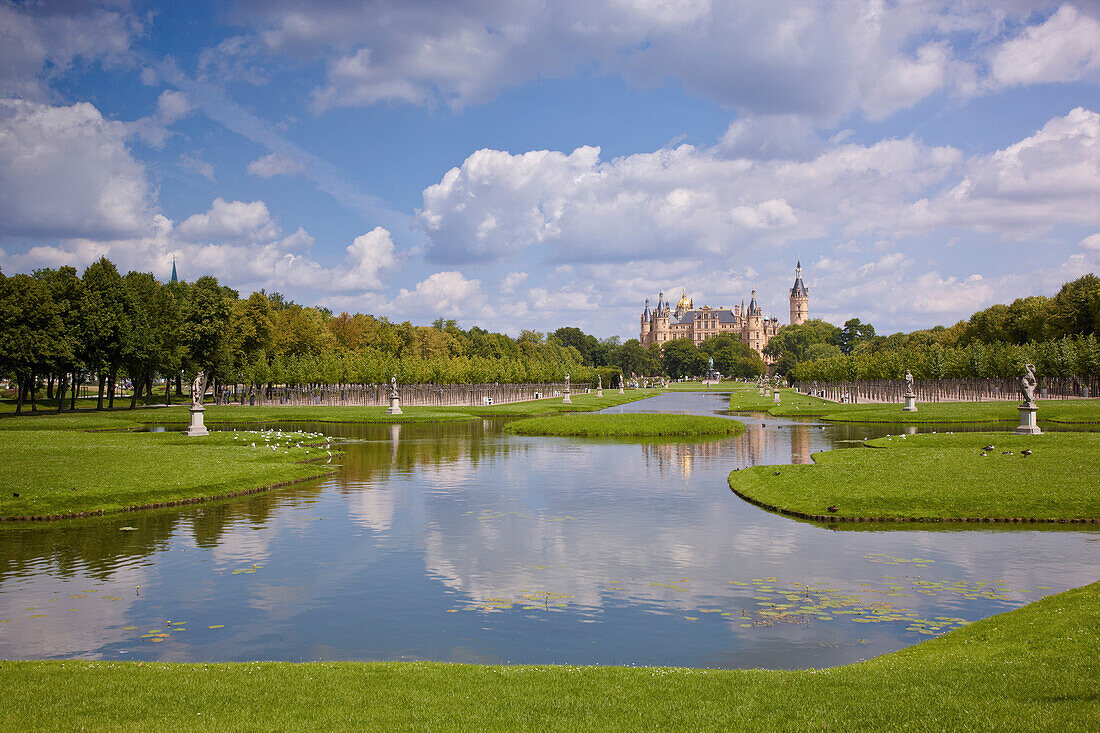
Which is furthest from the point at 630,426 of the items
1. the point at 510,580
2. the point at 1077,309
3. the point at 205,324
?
the point at 1077,309

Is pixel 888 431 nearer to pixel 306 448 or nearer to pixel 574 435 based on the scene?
pixel 574 435

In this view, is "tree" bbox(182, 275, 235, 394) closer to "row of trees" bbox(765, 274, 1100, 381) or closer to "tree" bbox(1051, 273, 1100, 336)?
"row of trees" bbox(765, 274, 1100, 381)

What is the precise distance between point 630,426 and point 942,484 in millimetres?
31541

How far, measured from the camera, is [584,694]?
10.6m

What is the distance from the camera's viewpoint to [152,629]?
1488 centimetres

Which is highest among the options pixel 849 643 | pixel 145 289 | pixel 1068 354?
pixel 145 289

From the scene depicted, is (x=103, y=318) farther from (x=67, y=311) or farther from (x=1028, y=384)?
(x=1028, y=384)

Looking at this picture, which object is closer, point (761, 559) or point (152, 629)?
point (152, 629)

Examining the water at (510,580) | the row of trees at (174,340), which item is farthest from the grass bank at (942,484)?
the row of trees at (174,340)

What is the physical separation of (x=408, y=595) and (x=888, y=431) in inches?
1876

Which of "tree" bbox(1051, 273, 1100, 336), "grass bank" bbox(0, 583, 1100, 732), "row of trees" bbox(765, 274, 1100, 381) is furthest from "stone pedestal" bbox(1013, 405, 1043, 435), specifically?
"tree" bbox(1051, 273, 1100, 336)

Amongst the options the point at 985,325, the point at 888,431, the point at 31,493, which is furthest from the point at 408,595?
the point at 985,325

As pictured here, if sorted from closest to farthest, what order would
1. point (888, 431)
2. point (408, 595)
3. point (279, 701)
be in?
point (279, 701) → point (408, 595) → point (888, 431)

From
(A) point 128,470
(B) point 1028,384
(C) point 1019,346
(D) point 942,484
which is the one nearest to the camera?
(D) point 942,484
